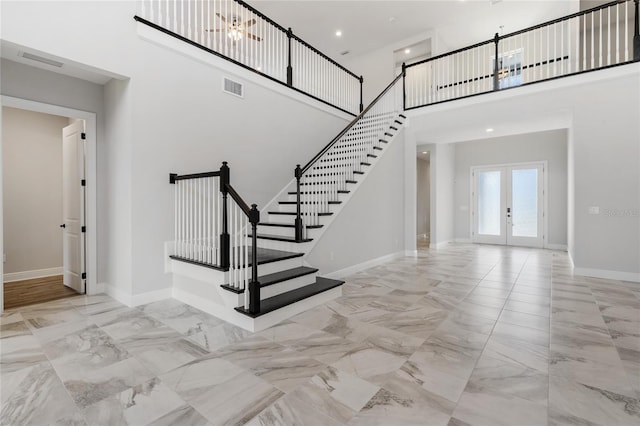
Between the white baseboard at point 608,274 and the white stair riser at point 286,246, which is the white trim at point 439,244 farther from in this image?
the white stair riser at point 286,246

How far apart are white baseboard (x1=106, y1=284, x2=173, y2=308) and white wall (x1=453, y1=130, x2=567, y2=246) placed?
8.70 meters

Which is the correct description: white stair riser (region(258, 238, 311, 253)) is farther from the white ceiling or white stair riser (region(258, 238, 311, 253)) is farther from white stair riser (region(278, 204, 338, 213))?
the white ceiling

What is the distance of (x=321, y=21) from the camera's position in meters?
7.82

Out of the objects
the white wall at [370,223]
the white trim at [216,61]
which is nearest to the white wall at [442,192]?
the white wall at [370,223]

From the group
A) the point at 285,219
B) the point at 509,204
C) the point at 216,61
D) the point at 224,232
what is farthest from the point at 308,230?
the point at 509,204

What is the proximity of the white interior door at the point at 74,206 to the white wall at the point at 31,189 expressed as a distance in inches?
37.3

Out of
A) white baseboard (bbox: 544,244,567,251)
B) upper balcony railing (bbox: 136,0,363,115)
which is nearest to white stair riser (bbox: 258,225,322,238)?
upper balcony railing (bbox: 136,0,363,115)

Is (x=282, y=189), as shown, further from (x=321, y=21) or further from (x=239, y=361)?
(x=321, y=21)

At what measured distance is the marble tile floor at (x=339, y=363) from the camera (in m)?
1.72

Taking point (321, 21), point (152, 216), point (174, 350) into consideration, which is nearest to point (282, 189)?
point (152, 216)

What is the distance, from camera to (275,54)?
5.57 m

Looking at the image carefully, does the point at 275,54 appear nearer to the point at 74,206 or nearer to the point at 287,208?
the point at 287,208

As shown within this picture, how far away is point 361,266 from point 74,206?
4.59 metres

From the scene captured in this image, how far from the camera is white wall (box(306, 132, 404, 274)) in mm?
4668
